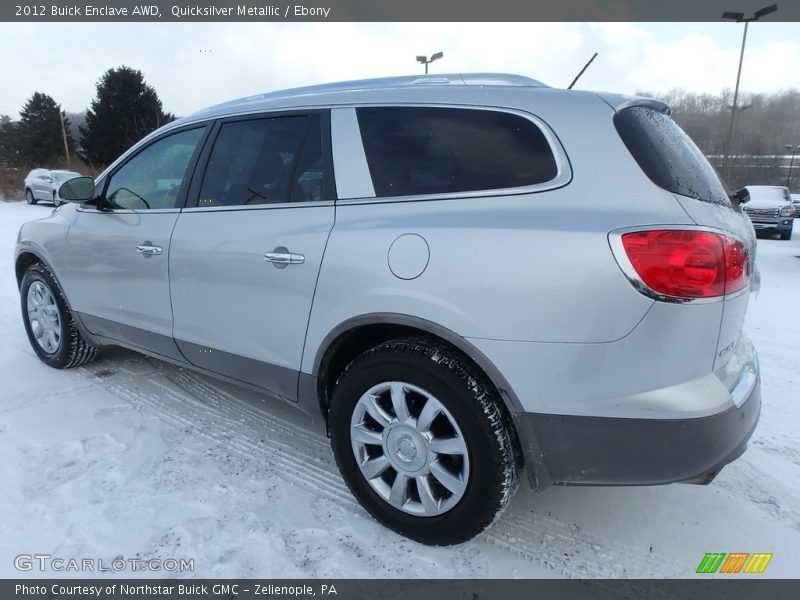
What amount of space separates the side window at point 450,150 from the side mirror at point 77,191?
2.15 m

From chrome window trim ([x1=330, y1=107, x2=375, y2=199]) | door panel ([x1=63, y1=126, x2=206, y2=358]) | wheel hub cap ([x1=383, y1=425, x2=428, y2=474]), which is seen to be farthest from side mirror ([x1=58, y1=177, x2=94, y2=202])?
wheel hub cap ([x1=383, y1=425, x2=428, y2=474])

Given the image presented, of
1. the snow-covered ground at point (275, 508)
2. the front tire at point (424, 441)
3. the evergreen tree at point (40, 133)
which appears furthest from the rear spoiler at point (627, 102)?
the evergreen tree at point (40, 133)

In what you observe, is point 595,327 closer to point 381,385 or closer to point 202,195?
point 381,385

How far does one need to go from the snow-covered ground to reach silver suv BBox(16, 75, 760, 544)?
0.25 metres

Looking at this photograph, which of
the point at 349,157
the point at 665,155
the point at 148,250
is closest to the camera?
the point at 665,155

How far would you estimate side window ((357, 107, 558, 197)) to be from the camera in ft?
6.28

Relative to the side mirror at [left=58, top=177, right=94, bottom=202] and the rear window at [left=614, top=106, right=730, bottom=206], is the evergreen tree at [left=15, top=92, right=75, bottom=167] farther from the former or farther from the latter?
the rear window at [left=614, top=106, right=730, bottom=206]

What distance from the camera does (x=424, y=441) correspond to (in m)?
2.08

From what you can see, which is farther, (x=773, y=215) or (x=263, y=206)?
(x=773, y=215)

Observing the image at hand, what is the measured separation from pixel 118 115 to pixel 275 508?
4038 cm

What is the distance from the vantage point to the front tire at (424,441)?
6.39ft

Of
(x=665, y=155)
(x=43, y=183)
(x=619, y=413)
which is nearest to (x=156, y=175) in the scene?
(x=665, y=155)

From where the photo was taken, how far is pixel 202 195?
2885 mm

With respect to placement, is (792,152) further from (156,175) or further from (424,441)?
(424,441)
